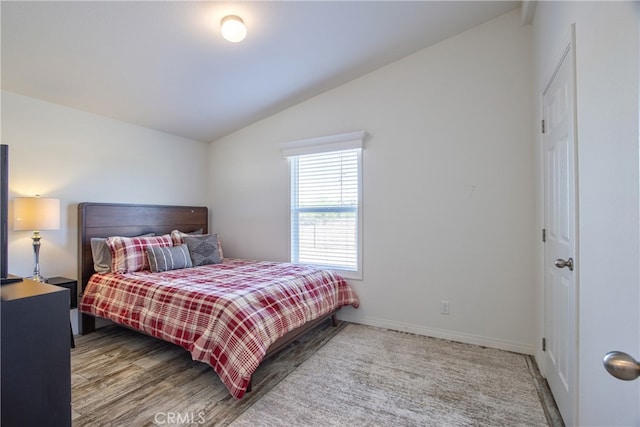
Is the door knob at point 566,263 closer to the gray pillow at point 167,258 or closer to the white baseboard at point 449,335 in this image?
the white baseboard at point 449,335

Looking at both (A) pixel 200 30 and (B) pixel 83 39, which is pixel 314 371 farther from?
(B) pixel 83 39

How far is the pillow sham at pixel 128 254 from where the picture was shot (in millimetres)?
3006

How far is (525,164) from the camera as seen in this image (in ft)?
8.45

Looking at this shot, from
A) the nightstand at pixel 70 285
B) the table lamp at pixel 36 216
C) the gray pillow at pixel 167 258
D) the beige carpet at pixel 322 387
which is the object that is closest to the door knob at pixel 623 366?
the beige carpet at pixel 322 387

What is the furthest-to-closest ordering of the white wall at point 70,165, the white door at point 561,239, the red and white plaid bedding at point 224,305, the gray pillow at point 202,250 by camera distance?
the gray pillow at point 202,250 < the white wall at point 70,165 < the red and white plaid bedding at point 224,305 < the white door at point 561,239

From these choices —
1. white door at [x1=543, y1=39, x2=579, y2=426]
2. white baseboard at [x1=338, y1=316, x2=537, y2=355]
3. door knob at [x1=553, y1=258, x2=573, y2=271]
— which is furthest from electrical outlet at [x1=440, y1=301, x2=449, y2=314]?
door knob at [x1=553, y1=258, x2=573, y2=271]

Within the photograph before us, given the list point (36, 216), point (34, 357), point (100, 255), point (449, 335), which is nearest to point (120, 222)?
point (100, 255)

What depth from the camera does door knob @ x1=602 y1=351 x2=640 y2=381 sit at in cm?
55

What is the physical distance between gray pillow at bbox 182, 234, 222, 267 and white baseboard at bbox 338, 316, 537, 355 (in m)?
1.72

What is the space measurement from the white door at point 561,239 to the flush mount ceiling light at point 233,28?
1.99m

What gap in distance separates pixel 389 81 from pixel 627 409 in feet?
9.97

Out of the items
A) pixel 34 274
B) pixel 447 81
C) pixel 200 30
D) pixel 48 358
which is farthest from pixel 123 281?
pixel 447 81

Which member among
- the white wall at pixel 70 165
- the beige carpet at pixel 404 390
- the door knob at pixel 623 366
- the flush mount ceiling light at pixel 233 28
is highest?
the flush mount ceiling light at pixel 233 28

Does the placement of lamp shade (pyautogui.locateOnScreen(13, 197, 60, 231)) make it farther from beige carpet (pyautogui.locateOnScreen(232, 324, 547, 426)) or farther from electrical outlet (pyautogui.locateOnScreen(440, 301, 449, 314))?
electrical outlet (pyautogui.locateOnScreen(440, 301, 449, 314))
